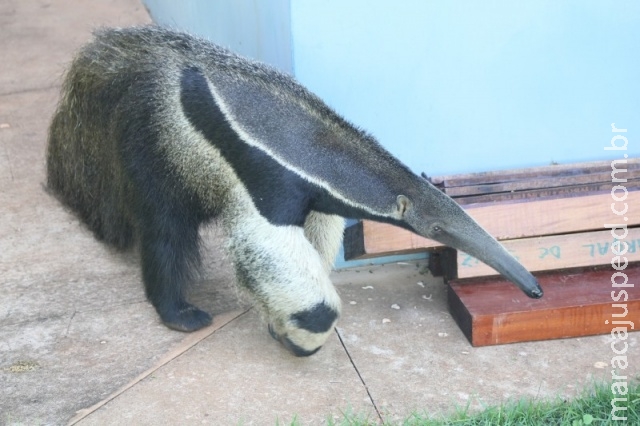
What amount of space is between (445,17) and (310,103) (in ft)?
3.99

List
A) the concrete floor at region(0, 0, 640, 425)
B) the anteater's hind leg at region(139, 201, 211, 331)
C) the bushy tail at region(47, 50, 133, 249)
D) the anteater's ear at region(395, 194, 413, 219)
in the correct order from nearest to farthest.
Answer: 1. the anteater's ear at region(395, 194, 413, 219)
2. the concrete floor at region(0, 0, 640, 425)
3. the anteater's hind leg at region(139, 201, 211, 331)
4. the bushy tail at region(47, 50, 133, 249)

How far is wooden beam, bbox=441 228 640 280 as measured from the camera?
4.87 m

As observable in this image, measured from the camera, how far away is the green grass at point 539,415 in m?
3.92

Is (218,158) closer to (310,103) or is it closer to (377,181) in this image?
(310,103)

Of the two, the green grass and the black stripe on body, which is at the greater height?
the black stripe on body

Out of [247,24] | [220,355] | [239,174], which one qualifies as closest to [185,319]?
[220,355]

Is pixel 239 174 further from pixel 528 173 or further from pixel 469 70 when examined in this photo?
pixel 528 173

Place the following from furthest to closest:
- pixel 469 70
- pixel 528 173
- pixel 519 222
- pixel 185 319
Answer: pixel 528 173
pixel 469 70
pixel 519 222
pixel 185 319

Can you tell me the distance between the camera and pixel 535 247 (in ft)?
16.1

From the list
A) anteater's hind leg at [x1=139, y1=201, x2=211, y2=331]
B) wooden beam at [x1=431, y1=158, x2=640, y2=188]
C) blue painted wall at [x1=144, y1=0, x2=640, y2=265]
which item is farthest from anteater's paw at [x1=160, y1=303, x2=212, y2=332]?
wooden beam at [x1=431, y1=158, x2=640, y2=188]

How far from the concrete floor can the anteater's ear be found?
0.87 meters

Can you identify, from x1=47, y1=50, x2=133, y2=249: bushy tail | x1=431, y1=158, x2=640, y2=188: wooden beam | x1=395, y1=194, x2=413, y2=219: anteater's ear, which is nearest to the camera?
x1=395, y1=194, x2=413, y2=219: anteater's ear

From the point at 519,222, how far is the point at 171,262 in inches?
71.8

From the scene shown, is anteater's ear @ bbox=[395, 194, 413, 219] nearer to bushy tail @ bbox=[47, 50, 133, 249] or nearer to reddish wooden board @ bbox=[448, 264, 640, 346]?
reddish wooden board @ bbox=[448, 264, 640, 346]
